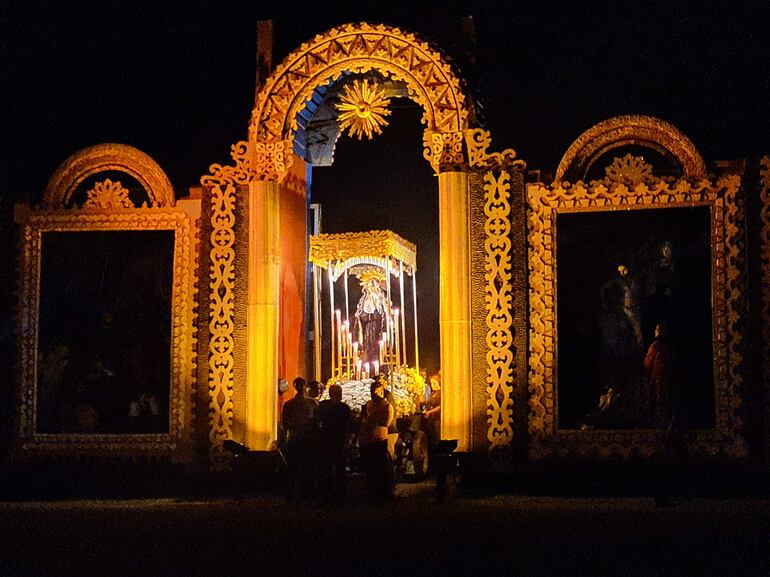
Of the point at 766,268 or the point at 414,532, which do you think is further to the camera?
the point at 766,268

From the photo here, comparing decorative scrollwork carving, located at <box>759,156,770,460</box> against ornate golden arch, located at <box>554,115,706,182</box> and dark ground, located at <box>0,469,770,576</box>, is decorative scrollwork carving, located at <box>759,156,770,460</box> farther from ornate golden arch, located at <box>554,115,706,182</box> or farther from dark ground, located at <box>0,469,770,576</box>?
dark ground, located at <box>0,469,770,576</box>

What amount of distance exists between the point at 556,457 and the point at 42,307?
656cm

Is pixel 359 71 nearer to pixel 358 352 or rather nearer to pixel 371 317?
pixel 371 317

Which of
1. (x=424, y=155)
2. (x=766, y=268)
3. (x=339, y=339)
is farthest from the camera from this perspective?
(x=339, y=339)

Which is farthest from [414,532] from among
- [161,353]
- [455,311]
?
[161,353]

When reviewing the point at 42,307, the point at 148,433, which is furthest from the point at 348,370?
the point at 42,307

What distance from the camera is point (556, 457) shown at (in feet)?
42.1

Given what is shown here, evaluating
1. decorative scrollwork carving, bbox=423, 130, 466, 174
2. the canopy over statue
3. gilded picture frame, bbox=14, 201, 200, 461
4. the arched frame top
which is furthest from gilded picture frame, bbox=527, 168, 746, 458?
gilded picture frame, bbox=14, 201, 200, 461

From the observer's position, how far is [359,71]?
13.9 meters

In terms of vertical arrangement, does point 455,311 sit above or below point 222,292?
below

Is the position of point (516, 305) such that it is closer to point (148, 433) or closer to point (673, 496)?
point (673, 496)

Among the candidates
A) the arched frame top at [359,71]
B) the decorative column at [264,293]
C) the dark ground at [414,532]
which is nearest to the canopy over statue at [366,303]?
the decorative column at [264,293]

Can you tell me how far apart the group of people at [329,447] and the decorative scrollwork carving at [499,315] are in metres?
1.48

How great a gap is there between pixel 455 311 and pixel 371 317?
2.47 metres
